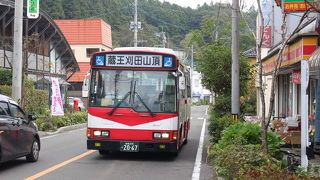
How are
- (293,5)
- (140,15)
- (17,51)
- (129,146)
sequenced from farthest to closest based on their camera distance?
(140,15)
(17,51)
(293,5)
(129,146)

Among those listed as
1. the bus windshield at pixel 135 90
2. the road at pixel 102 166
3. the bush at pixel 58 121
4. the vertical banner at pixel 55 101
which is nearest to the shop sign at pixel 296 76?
the road at pixel 102 166

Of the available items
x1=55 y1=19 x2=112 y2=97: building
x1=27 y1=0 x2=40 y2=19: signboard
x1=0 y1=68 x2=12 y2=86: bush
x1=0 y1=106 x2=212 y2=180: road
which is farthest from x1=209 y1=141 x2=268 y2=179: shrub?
x1=55 y1=19 x2=112 y2=97: building

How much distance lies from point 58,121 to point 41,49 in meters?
14.1

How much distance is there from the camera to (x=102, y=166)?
1177cm

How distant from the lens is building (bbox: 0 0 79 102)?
2997cm

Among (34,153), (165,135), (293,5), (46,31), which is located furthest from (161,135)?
(46,31)

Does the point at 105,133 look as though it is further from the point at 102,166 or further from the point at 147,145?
the point at 147,145

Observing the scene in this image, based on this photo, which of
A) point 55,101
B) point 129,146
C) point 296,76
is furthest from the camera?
point 55,101

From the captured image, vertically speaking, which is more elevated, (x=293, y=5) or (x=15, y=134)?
(x=293, y=5)

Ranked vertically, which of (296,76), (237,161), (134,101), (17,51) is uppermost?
(17,51)

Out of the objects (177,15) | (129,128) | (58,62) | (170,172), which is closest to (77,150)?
(129,128)

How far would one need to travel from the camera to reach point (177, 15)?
65.2 metres

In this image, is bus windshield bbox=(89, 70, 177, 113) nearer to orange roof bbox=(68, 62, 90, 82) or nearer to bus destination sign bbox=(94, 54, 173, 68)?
bus destination sign bbox=(94, 54, 173, 68)

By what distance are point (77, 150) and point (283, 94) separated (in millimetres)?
16375
